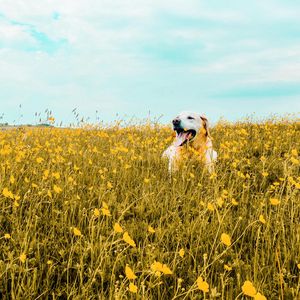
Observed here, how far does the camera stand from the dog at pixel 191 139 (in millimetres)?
5293

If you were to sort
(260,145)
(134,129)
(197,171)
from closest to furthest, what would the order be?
(197,171) < (260,145) < (134,129)

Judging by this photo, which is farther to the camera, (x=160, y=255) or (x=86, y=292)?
(x=160, y=255)

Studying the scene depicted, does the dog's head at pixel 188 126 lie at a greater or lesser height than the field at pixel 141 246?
greater

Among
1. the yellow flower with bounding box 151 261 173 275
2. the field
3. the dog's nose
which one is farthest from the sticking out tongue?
the yellow flower with bounding box 151 261 173 275

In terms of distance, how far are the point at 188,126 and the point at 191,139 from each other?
0.25 meters

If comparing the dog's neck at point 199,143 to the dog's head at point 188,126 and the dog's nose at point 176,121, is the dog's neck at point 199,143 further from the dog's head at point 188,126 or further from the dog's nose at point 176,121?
the dog's nose at point 176,121

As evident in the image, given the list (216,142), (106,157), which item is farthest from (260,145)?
(106,157)

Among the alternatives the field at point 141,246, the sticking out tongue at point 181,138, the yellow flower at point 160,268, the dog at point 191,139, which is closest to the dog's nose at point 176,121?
the dog at point 191,139

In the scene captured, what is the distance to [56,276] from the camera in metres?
2.59

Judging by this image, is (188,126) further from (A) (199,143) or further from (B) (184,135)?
(A) (199,143)

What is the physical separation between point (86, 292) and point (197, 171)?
3.11m

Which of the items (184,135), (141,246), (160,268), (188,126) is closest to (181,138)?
(184,135)

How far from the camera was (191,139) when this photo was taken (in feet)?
18.2

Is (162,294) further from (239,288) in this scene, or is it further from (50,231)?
(50,231)
